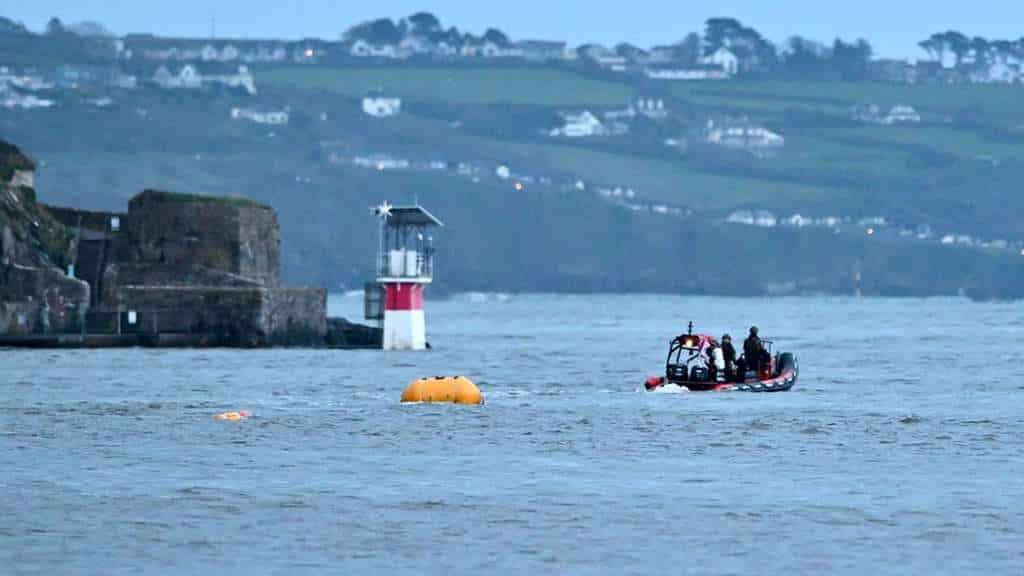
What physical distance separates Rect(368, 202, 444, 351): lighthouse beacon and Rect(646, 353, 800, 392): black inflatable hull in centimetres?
2105

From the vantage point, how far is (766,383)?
63.9m

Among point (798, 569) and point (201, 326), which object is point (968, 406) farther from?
point (201, 326)

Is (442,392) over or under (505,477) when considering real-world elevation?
over

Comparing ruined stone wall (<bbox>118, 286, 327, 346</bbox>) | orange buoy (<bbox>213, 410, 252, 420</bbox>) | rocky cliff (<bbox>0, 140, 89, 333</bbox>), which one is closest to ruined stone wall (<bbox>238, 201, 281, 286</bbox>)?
ruined stone wall (<bbox>118, 286, 327, 346</bbox>)

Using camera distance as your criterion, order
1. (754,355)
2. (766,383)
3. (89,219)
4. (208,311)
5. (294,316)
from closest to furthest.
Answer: (766,383), (754,355), (208,311), (294,316), (89,219)

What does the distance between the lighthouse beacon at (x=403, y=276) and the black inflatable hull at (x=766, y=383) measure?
2105cm

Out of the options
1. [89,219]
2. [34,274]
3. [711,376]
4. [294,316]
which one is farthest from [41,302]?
[711,376]

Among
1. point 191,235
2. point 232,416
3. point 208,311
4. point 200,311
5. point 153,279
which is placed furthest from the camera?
point 191,235

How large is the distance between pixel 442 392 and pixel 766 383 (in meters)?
9.30

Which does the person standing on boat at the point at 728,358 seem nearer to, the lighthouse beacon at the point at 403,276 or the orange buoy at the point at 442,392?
the orange buoy at the point at 442,392

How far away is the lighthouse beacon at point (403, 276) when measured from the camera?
84688mm

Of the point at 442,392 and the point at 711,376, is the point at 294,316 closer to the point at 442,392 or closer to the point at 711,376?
the point at 711,376

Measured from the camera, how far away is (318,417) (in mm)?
54406

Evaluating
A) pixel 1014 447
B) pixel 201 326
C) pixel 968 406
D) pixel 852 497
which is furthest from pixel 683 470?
pixel 201 326
